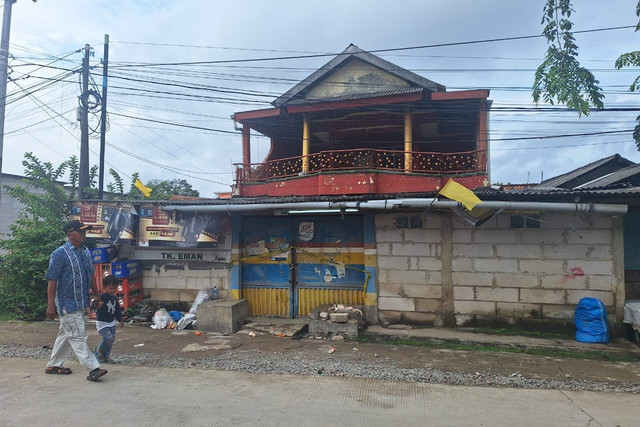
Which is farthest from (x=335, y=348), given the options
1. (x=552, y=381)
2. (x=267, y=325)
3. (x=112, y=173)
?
(x=112, y=173)

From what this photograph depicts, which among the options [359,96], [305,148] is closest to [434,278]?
[305,148]

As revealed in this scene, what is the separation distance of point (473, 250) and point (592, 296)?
6.82ft

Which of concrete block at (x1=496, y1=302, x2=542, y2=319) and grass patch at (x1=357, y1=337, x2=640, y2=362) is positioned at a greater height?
concrete block at (x1=496, y1=302, x2=542, y2=319)

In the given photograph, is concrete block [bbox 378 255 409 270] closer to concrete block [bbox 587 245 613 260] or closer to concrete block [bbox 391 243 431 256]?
concrete block [bbox 391 243 431 256]

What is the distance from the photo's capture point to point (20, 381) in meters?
4.89

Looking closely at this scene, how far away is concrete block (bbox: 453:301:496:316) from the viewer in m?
7.24

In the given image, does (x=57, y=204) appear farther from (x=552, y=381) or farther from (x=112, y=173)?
(x=552, y=381)

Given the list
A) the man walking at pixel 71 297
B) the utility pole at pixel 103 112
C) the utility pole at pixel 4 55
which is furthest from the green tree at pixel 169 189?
the man walking at pixel 71 297

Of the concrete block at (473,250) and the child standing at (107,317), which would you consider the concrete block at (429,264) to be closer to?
the concrete block at (473,250)

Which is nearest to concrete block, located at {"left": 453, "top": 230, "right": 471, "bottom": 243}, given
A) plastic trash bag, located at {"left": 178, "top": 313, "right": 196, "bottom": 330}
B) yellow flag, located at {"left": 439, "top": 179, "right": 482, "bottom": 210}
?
yellow flag, located at {"left": 439, "top": 179, "right": 482, "bottom": 210}

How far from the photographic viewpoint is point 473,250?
7.34 metres

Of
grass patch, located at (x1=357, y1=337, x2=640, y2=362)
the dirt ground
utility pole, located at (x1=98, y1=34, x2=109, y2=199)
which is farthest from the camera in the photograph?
utility pole, located at (x1=98, y1=34, x2=109, y2=199)

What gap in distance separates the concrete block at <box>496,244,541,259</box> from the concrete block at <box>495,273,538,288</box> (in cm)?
35

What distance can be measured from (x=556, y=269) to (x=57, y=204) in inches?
433
